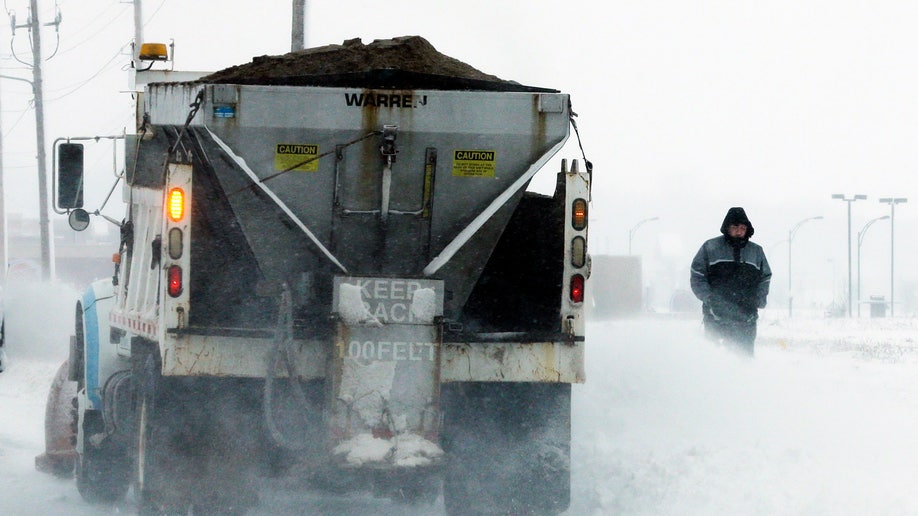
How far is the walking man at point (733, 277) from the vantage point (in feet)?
36.3

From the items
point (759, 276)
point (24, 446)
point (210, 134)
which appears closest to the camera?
point (210, 134)

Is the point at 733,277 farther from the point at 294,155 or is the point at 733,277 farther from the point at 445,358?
the point at 294,155

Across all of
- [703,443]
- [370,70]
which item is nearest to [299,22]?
[703,443]

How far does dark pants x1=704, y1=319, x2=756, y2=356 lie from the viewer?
11.2 metres

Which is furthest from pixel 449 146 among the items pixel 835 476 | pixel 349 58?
pixel 835 476

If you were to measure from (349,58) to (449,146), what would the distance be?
100 cm

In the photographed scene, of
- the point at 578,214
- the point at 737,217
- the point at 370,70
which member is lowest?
the point at 578,214

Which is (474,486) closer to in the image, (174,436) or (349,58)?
(174,436)

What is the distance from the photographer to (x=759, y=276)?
11.1m

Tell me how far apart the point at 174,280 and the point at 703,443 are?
148 inches

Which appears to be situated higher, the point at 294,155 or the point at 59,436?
the point at 294,155

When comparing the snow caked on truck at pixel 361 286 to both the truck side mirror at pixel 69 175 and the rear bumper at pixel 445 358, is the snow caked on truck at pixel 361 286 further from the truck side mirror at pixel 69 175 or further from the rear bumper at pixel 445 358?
the truck side mirror at pixel 69 175

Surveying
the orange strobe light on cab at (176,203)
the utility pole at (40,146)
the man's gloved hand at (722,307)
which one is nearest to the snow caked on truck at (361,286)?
the orange strobe light on cab at (176,203)

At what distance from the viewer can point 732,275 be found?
11102 mm
